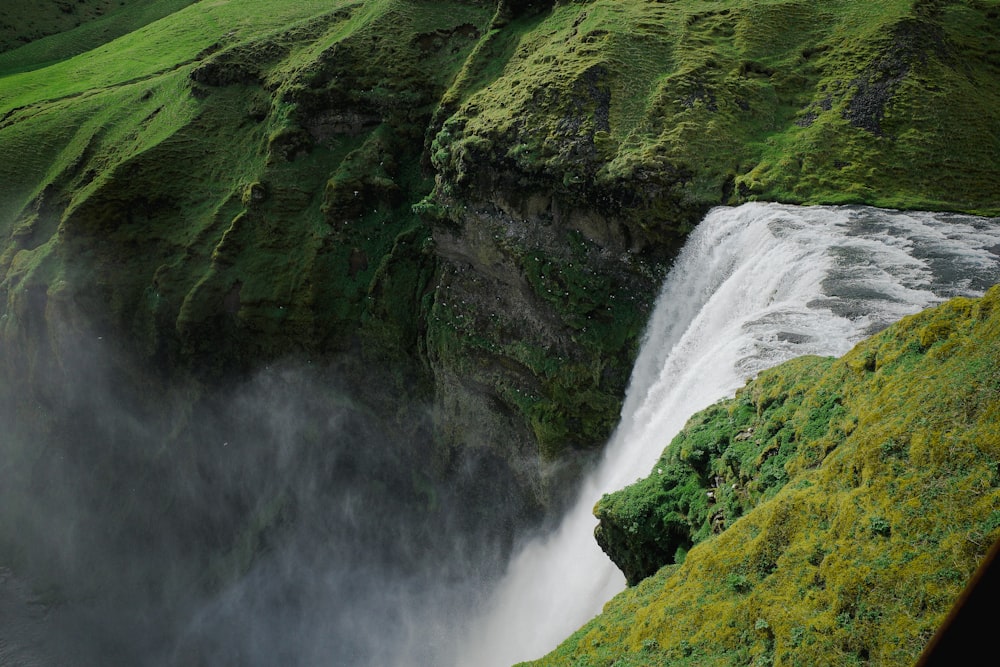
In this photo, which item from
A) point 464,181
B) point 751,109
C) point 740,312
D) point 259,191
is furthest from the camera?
point 259,191

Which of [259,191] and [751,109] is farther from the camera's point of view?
[259,191]

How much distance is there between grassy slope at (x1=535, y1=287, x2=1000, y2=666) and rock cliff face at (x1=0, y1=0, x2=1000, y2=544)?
13.8 metres

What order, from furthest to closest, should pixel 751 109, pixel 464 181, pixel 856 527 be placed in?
pixel 464 181
pixel 751 109
pixel 856 527

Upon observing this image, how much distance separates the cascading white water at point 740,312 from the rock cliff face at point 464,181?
1.71m

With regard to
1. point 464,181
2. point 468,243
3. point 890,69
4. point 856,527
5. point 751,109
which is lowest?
point 468,243

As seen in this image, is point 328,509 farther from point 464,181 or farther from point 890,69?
point 890,69

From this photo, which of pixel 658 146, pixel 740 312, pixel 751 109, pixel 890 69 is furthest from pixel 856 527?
pixel 890 69

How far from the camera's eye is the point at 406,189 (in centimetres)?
3728

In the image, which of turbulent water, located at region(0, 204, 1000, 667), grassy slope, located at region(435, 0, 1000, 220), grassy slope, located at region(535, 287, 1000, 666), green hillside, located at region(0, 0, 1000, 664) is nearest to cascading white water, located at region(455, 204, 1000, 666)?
turbulent water, located at region(0, 204, 1000, 667)

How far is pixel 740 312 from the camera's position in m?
20.2

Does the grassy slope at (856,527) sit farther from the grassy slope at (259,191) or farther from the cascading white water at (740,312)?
the grassy slope at (259,191)

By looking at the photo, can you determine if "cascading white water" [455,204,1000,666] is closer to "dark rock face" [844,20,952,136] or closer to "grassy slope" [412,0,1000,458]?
"grassy slope" [412,0,1000,458]

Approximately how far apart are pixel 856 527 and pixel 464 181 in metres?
24.8

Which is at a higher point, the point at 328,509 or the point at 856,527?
the point at 856,527
